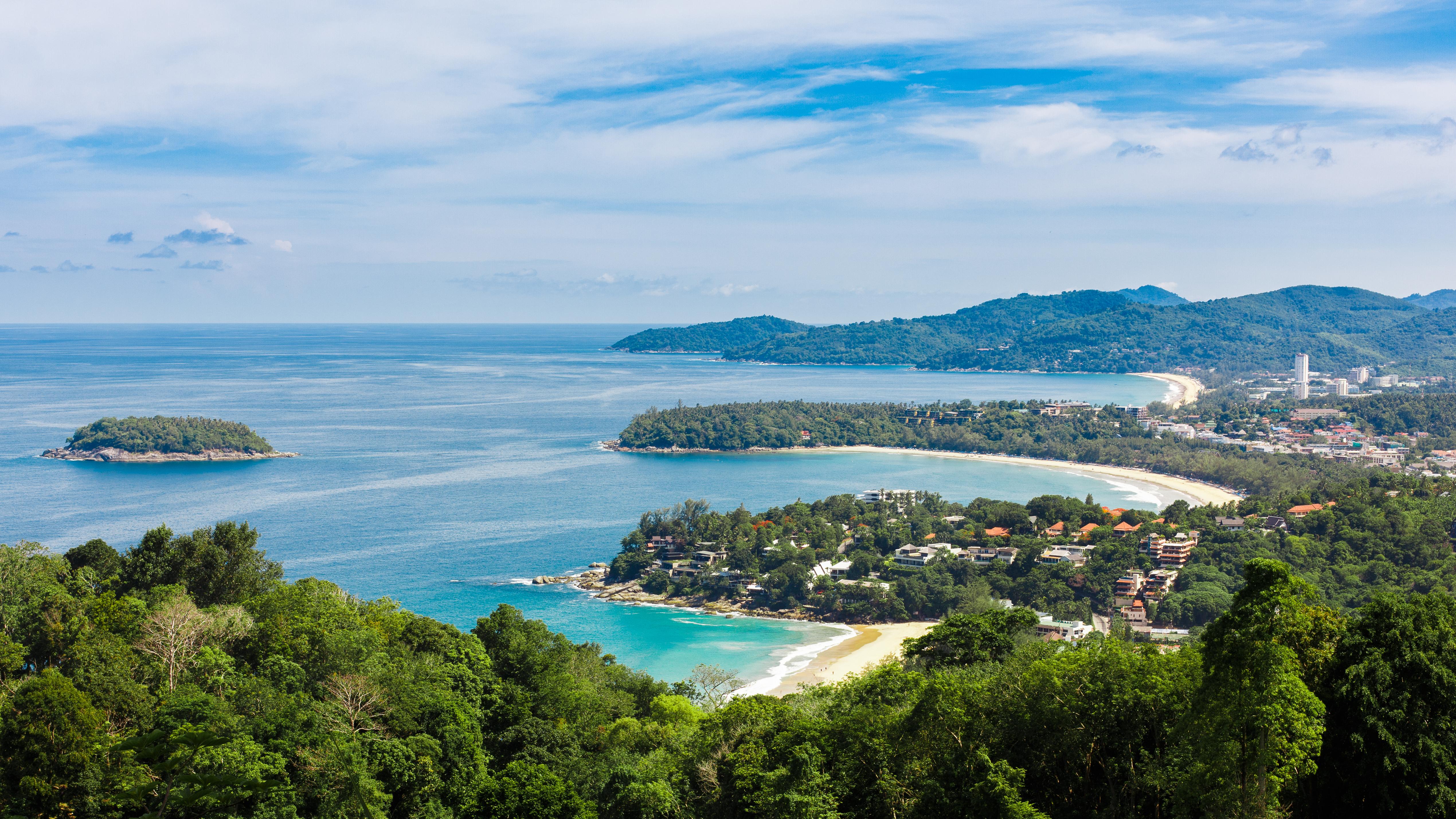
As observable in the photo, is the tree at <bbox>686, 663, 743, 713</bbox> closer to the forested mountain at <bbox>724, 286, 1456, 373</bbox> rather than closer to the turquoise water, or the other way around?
the turquoise water

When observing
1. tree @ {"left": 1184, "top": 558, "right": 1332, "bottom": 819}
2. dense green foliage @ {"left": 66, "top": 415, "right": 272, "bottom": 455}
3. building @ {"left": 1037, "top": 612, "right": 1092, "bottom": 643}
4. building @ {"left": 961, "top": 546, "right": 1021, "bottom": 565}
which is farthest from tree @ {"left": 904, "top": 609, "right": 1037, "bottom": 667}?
dense green foliage @ {"left": 66, "top": 415, "right": 272, "bottom": 455}

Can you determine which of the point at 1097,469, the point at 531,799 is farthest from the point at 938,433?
the point at 531,799

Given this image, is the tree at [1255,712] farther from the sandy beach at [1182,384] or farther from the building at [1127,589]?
the sandy beach at [1182,384]

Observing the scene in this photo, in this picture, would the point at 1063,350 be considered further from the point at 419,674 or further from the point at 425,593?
the point at 419,674

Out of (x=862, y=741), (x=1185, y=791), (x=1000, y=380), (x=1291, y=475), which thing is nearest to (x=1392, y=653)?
(x=1185, y=791)

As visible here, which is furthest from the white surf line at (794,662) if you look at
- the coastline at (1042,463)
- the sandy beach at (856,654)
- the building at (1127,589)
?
the coastline at (1042,463)

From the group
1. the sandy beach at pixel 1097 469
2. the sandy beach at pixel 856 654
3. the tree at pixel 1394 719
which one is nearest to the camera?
the tree at pixel 1394 719

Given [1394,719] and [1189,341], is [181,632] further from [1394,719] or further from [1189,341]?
[1189,341]
